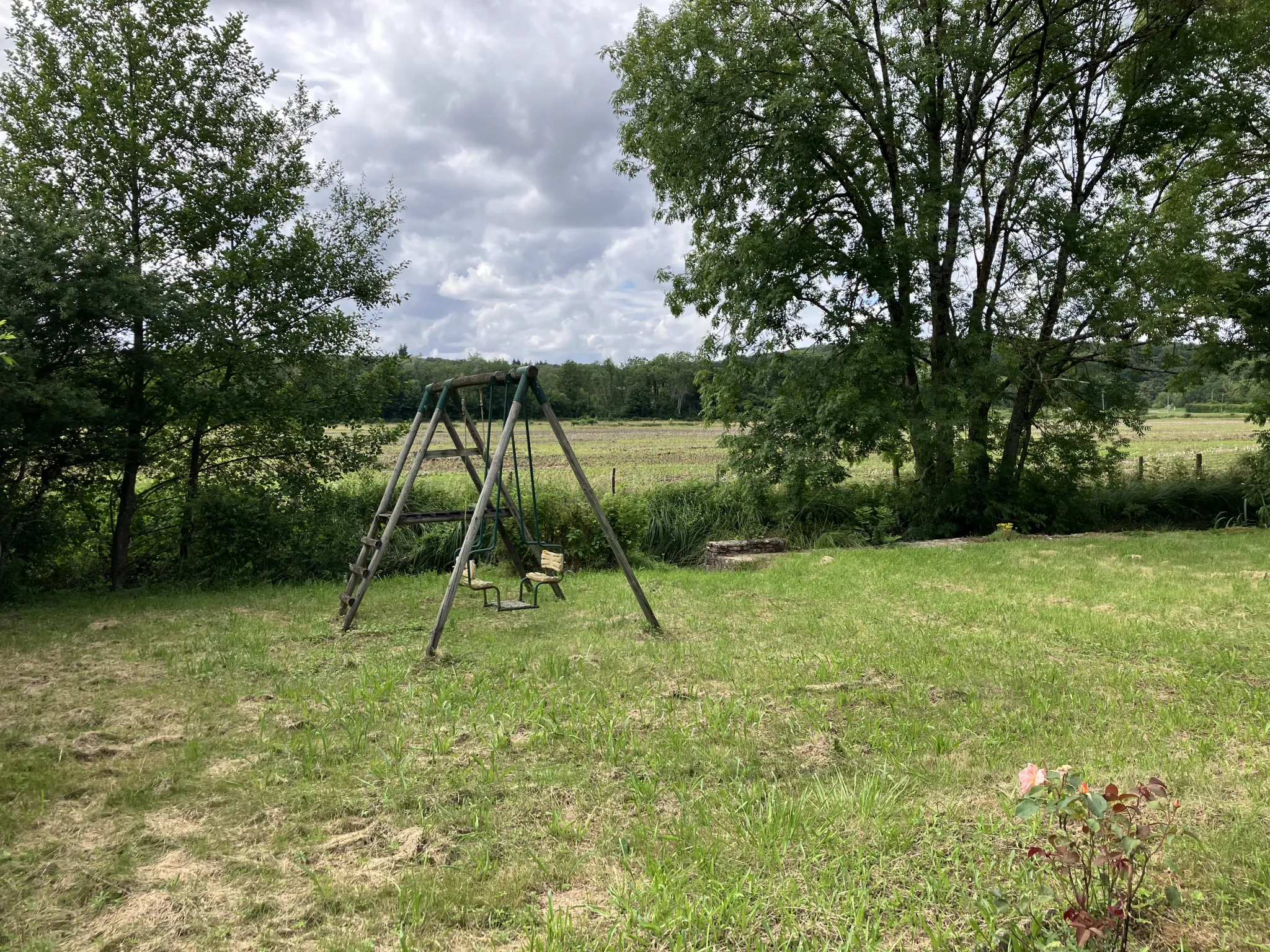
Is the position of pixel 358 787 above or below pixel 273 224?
below

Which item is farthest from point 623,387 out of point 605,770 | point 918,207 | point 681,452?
point 605,770

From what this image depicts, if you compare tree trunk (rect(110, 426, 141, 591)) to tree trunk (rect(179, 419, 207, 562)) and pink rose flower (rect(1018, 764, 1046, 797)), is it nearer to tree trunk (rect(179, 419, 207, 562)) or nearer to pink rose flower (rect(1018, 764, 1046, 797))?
tree trunk (rect(179, 419, 207, 562))

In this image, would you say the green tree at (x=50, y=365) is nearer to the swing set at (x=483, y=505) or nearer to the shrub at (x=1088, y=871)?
the swing set at (x=483, y=505)

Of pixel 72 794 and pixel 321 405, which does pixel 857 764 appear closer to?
pixel 72 794

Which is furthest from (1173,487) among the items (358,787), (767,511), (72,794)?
(72,794)

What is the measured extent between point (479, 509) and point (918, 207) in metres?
10.6

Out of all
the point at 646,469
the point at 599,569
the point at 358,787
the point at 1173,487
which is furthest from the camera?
the point at 646,469

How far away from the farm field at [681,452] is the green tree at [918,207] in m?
2.91

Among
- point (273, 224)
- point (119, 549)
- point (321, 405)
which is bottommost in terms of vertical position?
point (119, 549)

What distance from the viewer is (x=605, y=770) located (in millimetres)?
3977

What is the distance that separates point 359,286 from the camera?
433 inches

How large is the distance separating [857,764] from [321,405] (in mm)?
8887

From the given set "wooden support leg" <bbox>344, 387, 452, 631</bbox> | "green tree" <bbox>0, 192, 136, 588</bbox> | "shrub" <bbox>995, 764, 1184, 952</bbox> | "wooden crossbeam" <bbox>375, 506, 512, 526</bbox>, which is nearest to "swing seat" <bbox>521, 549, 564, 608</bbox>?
"wooden crossbeam" <bbox>375, 506, 512, 526</bbox>

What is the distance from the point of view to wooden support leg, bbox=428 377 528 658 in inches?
246
